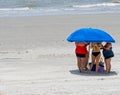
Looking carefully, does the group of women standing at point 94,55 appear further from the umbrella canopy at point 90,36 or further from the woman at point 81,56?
the umbrella canopy at point 90,36

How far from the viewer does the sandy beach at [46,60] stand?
9.62 meters

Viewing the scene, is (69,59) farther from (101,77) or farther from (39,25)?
(39,25)

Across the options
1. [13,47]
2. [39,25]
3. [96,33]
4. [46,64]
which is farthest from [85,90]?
[39,25]

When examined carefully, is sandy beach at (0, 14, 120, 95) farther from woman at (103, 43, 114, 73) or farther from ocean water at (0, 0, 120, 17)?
ocean water at (0, 0, 120, 17)

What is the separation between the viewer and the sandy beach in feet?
31.6

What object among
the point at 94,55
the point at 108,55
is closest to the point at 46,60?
the point at 94,55

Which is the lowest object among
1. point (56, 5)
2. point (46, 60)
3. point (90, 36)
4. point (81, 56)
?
point (56, 5)

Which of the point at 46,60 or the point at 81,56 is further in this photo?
the point at 46,60

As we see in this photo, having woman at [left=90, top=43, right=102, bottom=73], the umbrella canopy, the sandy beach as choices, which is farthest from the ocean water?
woman at [left=90, top=43, right=102, bottom=73]

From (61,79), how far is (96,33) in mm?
1585

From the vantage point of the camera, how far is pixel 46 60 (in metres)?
13.5

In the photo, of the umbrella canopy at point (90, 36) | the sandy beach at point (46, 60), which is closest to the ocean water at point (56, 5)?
the sandy beach at point (46, 60)

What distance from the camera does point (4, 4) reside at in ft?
115

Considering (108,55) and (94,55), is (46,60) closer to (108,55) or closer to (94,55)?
(94,55)
